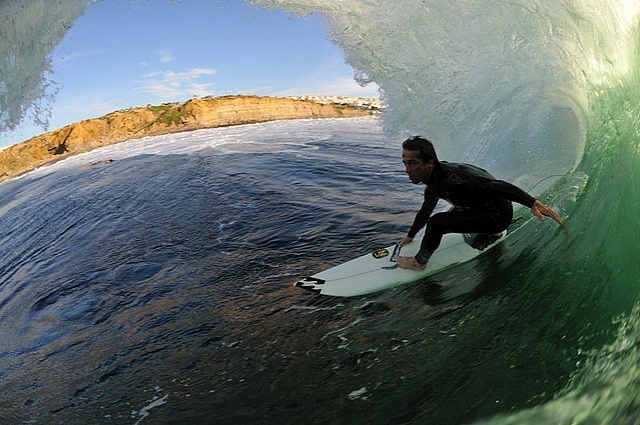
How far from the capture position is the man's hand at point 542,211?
3764 mm

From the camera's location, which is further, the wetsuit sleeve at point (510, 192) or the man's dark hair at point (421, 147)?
the man's dark hair at point (421, 147)

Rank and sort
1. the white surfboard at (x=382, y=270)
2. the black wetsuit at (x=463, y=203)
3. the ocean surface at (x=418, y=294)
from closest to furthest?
the ocean surface at (x=418, y=294), the black wetsuit at (x=463, y=203), the white surfboard at (x=382, y=270)

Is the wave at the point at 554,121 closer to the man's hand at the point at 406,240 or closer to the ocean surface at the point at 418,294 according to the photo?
the ocean surface at the point at 418,294

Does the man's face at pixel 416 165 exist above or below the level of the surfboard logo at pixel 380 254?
above

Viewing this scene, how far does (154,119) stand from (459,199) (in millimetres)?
4563

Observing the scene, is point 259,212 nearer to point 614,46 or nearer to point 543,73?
point 543,73

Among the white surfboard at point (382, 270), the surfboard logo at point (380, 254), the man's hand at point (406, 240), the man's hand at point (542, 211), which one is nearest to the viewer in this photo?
the man's hand at point (542, 211)

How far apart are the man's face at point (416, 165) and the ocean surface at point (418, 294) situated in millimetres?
1005

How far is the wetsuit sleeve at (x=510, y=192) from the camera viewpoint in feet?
12.5

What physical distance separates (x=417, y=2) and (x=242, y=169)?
9002mm

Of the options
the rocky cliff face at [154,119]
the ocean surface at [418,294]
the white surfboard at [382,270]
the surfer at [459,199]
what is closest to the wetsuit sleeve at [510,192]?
the surfer at [459,199]

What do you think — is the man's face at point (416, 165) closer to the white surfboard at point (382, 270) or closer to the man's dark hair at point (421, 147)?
the man's dark hair at point (421, 147)

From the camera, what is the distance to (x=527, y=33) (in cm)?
493

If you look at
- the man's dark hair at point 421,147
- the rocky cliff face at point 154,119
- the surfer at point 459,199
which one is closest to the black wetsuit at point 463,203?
the surfer at point 459,199
